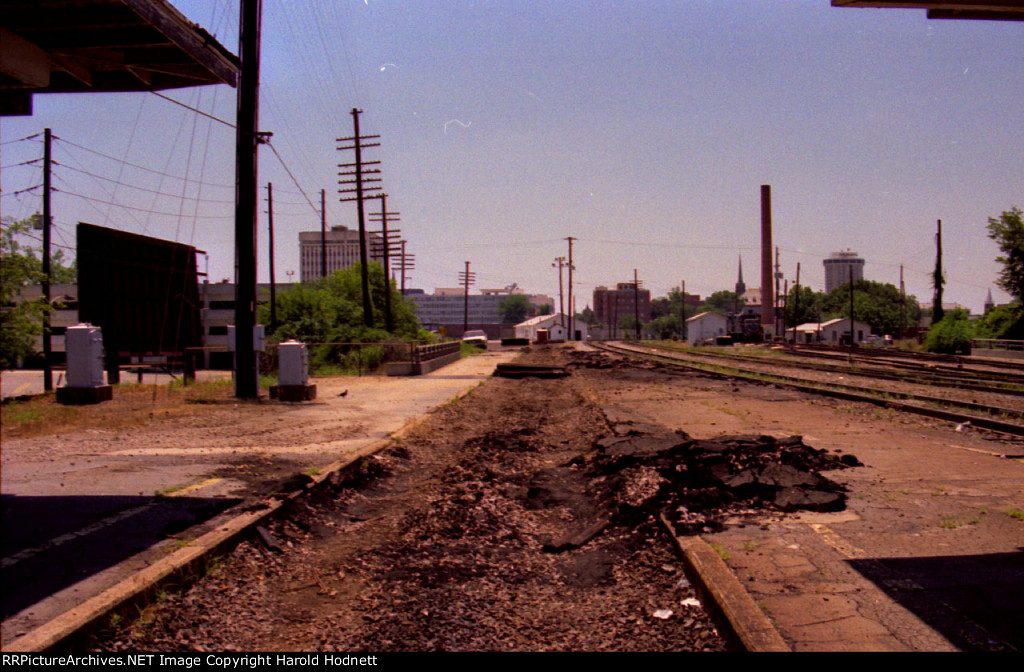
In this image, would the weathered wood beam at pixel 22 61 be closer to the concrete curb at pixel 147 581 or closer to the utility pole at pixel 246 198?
the concrete curb at pixel 147 581

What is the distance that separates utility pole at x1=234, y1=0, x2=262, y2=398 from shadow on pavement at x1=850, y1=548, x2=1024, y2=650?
13.7 m

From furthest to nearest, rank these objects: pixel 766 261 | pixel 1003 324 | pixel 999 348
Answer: pixel 766 261 → pixel 1003 324 → pixel 999 348

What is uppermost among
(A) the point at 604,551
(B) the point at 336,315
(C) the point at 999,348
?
(B) the point at 336,315

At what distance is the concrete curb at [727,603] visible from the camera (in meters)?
3.26

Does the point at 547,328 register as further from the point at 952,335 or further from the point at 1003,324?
the point at 1003,324

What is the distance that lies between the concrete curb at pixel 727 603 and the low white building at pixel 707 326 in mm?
101176

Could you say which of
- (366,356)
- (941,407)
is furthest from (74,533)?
(366,356)

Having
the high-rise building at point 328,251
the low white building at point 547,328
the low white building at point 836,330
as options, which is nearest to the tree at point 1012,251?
the low white building at point 836,330

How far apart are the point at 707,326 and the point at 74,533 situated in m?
113

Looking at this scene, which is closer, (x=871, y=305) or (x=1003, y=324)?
(x=1003, y=324)

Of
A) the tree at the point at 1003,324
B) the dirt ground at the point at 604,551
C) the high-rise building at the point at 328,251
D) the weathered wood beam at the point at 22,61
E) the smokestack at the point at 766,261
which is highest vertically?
the high-rise building at the point at 328,251

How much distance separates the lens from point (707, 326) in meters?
112

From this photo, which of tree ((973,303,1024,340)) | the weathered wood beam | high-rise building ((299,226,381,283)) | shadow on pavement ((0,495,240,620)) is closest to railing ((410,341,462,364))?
shadow on pavement ((0,495,240,620))

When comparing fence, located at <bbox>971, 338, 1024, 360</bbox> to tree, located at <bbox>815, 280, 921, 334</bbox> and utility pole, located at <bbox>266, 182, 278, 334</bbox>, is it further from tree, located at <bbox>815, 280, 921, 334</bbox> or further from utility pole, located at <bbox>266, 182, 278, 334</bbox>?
tree, located at <bbox>815, 280, 921, 334</bbox>
